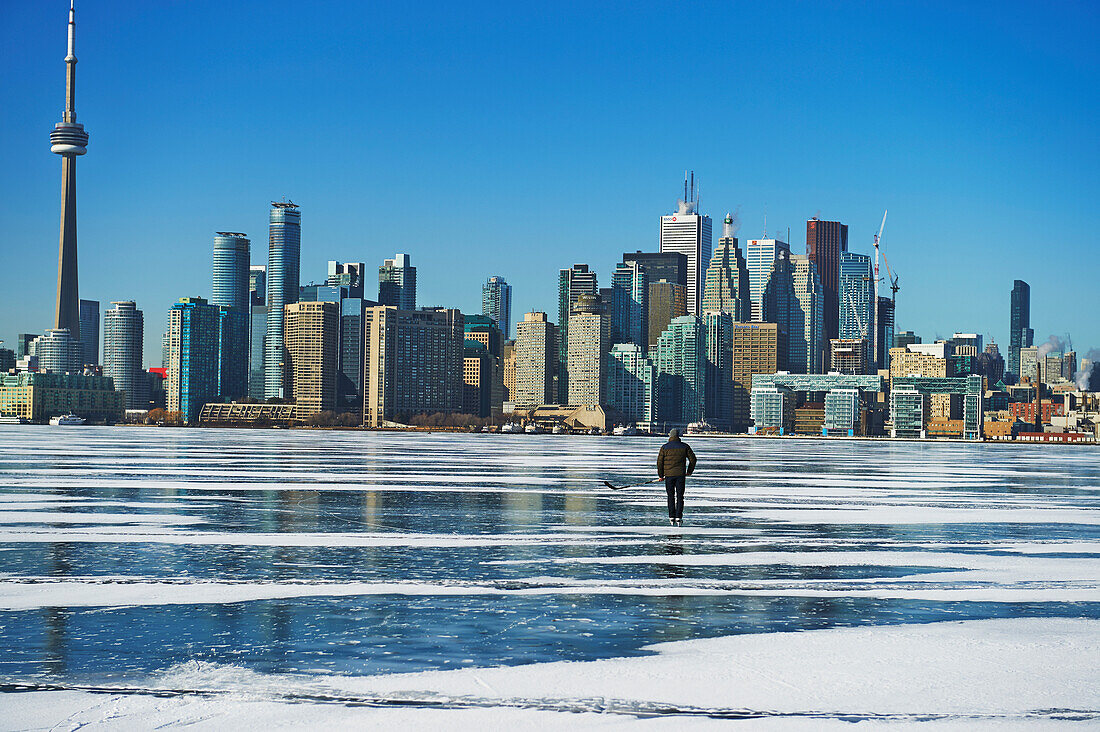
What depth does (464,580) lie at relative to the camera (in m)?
13.9

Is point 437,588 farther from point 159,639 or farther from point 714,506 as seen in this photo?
point 714,506

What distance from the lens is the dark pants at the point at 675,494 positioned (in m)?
20.9

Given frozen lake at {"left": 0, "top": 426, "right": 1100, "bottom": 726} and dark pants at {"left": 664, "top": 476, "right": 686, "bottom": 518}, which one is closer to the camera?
frozen lake at {"left": 0, "top": 426, "right": 1100, "bottom": 726}

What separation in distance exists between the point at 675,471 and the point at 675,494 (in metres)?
0.52

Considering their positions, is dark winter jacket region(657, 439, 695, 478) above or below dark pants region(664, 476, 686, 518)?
above

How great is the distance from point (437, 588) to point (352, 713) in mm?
5292

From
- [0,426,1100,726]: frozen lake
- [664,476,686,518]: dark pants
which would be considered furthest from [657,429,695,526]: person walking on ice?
[0,426,1100,726]: frozen lake

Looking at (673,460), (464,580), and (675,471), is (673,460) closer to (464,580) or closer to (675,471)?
(675,471)

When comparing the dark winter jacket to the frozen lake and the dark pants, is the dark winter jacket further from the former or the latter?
the frozen lake

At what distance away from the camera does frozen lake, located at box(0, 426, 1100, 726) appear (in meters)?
9.77

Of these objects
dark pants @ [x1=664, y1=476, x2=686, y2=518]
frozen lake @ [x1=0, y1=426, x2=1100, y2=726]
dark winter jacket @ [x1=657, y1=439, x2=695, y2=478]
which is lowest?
frozen lake @ [x1=0, y1=426, x2=1100, y2=726]

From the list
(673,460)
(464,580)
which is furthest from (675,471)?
(464,580)

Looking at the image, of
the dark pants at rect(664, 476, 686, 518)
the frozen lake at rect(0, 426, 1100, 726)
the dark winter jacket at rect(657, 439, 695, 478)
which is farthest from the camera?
the dark pants at rect(664, 476, 686, 518)

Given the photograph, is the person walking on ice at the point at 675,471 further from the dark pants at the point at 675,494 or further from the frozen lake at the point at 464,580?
the frozen lake at the point at 464,580
